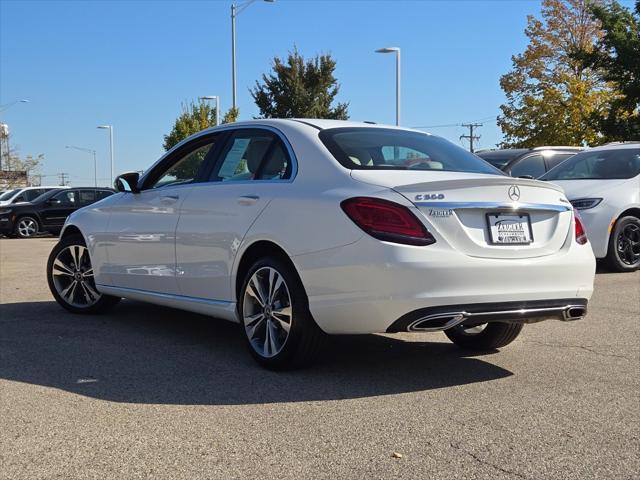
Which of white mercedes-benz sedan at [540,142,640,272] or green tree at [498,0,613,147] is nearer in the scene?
white mercedes-benz sedan at [540,142,640,272]

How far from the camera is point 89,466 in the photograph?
10.8 ft

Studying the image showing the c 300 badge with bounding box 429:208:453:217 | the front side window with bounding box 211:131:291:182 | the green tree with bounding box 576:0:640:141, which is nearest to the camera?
the c 300 badge with bounding box 429:208:453:217

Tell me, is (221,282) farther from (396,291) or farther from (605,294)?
(605,294)

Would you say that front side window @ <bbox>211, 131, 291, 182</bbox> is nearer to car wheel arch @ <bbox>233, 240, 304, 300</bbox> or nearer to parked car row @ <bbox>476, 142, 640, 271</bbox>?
car wheel arch @ <bbox>233, 240, 304, 300</bbox>

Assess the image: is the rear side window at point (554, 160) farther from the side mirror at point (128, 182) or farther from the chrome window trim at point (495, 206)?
the chrome window trim at point (495, 206)

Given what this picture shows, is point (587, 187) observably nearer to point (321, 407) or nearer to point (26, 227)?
point (321, 407)

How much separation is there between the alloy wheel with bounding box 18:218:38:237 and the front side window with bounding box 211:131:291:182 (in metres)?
19.5

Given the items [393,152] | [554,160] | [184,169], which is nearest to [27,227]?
[554,160]

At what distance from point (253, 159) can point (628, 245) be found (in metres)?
6.47

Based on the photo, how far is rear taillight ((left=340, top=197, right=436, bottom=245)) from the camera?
4320 millimetres

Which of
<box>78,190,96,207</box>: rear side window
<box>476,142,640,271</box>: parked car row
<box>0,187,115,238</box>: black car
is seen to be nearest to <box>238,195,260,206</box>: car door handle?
<box>476,142,640,271</box>: parked car row

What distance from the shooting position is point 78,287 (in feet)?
23.8

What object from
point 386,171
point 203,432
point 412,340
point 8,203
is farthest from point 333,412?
point 8,203

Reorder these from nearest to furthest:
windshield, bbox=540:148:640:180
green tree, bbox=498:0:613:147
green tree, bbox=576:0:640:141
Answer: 1. windshield, bbox=540:148:640:180
2. green tree, bbox=576:0:640:141
3. green tree, bbox=498:0:613:147
